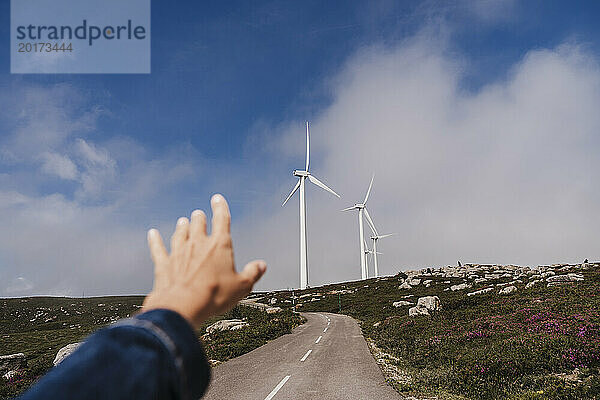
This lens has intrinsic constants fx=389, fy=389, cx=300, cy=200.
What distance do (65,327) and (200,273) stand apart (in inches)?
3721

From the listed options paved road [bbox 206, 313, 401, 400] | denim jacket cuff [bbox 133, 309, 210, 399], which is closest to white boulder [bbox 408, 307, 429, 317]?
paved road [bbox 206, 313, 401, 400]

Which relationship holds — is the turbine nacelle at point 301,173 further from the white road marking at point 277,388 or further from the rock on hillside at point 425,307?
the white road marking at point 277,388

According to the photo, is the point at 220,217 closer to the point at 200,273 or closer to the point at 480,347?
the point at 200,273

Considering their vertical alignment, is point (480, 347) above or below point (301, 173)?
below

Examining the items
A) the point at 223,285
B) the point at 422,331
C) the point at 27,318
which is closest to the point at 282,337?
the point at 422,331

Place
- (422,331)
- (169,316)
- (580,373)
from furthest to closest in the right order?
(422,331)
(580,373)
(169,316)

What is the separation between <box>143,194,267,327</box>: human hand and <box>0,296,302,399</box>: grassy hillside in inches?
845

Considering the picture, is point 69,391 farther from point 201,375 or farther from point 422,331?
point 422,331

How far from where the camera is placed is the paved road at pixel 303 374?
13664 mm

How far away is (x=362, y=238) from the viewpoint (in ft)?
308

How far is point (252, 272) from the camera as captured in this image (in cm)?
139

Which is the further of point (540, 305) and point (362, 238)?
point (362, 238)

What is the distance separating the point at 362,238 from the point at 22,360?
78076 millimetres

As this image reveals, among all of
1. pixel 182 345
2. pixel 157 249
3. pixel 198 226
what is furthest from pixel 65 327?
pixel 182 345
